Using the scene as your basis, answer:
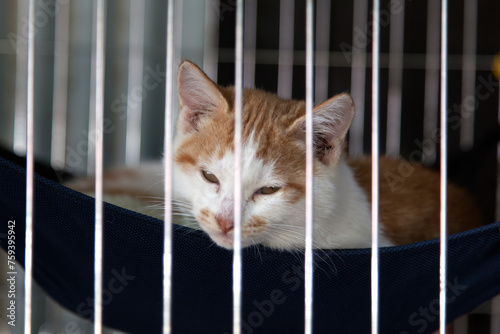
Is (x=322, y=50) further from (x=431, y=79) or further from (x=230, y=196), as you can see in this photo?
(x=230, y=196)

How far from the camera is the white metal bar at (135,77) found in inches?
80.4

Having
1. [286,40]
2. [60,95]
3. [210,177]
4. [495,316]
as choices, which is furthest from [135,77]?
[495,316]

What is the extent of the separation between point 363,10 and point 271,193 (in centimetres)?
135

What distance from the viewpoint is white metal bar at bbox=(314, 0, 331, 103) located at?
6.90 ft

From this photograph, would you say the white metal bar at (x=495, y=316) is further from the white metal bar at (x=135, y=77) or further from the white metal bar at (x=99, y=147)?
the white metal bar at (x=99, y=147)

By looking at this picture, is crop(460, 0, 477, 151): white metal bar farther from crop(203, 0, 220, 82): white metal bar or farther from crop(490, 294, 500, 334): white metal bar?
crop(203, 0, 220, 82): white metal bar

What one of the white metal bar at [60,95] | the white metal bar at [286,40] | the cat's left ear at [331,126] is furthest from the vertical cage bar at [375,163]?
the white metal bar at [60,95]

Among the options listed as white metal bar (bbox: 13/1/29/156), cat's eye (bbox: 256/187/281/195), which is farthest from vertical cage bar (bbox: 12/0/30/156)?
cat's eye (bbox: 256/187/281/195)

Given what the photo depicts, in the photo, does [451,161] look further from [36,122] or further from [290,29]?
[36,122]

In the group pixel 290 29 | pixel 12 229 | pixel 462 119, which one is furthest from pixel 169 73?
pixel 462 119

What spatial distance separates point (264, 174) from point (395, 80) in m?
1.27

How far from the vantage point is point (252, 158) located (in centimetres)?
104

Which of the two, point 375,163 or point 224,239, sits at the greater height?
point 375,163

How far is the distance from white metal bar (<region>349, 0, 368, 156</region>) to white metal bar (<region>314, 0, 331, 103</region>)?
4.0 inches
